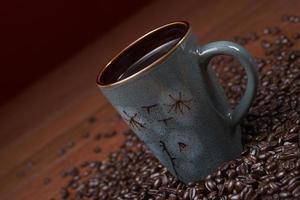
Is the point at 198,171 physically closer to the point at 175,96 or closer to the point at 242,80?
the point at 175,96

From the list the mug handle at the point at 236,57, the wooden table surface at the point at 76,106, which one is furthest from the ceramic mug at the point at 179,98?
the wooden table surface at the point at 76,106

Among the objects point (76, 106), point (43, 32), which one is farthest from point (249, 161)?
point (43, 32)

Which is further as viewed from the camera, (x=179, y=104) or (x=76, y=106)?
(x=76, y=106)

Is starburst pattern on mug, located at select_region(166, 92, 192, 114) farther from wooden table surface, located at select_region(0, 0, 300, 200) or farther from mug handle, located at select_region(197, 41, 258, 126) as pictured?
wooden table surface, located at select_region(0, 0, 300, 200)

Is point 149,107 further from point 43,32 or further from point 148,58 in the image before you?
point 43,32

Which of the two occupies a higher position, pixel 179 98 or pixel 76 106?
pixel 179 98

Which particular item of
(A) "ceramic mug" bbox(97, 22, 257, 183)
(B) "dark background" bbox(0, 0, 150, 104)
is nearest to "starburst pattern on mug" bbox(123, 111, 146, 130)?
(A) "ceramic mug" bbox(97, 22, 257, 183)

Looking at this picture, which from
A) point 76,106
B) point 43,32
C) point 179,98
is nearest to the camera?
point 179,98
